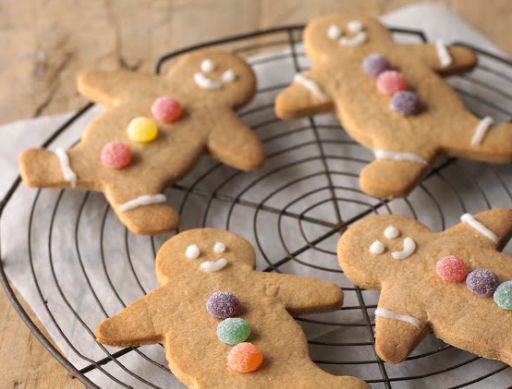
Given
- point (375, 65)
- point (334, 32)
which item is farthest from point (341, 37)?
point (375, 65)

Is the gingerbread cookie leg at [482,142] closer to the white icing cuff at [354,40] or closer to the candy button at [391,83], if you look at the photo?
the candy button at [391,83]

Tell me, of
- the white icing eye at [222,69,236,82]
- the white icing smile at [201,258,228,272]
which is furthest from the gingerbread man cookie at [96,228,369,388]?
the white icing eye at [222,69,236,82]

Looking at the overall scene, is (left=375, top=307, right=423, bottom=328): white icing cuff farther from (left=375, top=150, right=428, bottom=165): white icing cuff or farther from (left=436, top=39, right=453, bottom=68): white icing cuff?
(left=436, top=39, right=453, bottom=68): white icing cuff

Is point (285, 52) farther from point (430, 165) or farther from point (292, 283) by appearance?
point (292, 283)

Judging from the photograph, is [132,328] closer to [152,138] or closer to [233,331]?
[233,331]

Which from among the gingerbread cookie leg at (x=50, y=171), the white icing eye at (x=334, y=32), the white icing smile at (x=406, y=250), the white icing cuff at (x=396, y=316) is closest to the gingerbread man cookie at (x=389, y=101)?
the white icing eye at (x=334, y=32)
